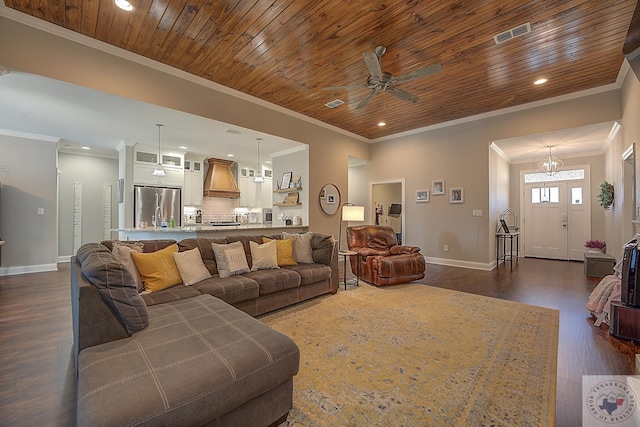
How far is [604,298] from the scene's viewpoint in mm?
2838

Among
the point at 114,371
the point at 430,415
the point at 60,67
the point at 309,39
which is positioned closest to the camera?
the point at 114,371

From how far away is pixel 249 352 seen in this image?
138 cm

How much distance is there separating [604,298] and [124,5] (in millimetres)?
5636

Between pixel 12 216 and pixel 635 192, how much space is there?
10.00m

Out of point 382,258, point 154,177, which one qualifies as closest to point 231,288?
point 382,258

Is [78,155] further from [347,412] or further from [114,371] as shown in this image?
[347,412]

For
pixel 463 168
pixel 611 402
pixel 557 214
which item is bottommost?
pixel 611 402

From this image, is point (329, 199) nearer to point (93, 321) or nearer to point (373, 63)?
point (373, 63)

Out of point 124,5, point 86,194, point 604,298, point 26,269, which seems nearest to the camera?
point 124,5

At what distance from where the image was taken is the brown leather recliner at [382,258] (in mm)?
4164

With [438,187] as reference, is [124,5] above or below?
above

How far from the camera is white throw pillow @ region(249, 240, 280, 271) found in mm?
3281

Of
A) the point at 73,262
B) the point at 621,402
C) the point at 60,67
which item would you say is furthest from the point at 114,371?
the point at 60,67

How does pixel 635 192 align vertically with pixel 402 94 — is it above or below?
below
